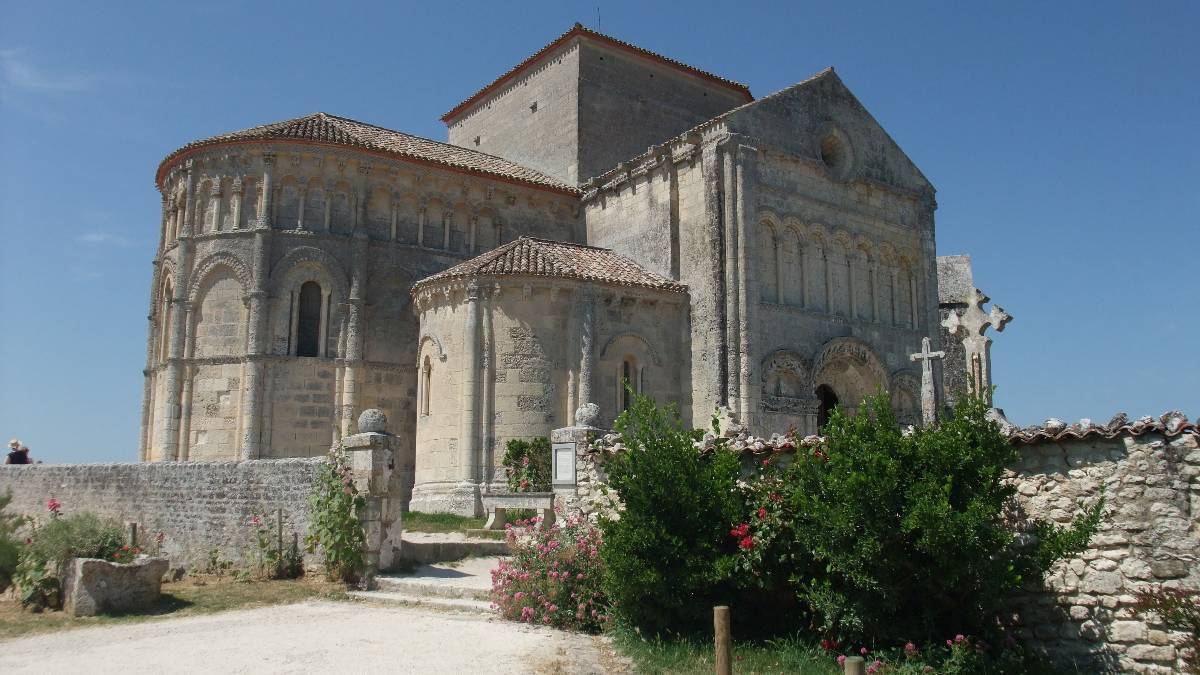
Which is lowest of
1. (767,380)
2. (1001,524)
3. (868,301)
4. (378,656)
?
(378,656)

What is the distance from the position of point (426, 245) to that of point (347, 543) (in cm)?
1191

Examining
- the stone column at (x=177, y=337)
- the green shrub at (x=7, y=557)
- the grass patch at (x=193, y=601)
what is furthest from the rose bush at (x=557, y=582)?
the stone column at (x=177, y=337)

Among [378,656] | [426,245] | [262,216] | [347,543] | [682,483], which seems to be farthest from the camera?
[426,245]

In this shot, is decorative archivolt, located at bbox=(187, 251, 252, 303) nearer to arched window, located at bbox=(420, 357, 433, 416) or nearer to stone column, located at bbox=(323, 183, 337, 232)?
stone column, located at bbox=(323, 183, 337, 232)

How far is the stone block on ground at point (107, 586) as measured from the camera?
37.3ft

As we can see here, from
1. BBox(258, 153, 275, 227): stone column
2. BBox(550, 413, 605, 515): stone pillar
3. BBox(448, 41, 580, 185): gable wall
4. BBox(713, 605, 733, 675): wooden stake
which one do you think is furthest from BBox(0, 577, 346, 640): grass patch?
BBox(448, 41, 580, 185): gable wall

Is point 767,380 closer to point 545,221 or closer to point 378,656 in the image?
point 545,221

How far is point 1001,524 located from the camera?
8.77 m

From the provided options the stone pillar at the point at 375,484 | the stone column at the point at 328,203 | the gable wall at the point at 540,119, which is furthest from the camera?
the gable wall at the point at 540,119

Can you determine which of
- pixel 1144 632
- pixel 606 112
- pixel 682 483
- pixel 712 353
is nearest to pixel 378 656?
pixel 682 483

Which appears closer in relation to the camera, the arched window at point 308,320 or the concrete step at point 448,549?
the concrete step at point 448,549

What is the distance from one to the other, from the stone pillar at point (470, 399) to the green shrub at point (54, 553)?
7434 millimetres

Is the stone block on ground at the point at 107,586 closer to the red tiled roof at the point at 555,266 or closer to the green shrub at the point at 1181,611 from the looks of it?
the red tiled roof at the point at 555,266

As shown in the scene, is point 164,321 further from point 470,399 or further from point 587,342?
point 587,342
